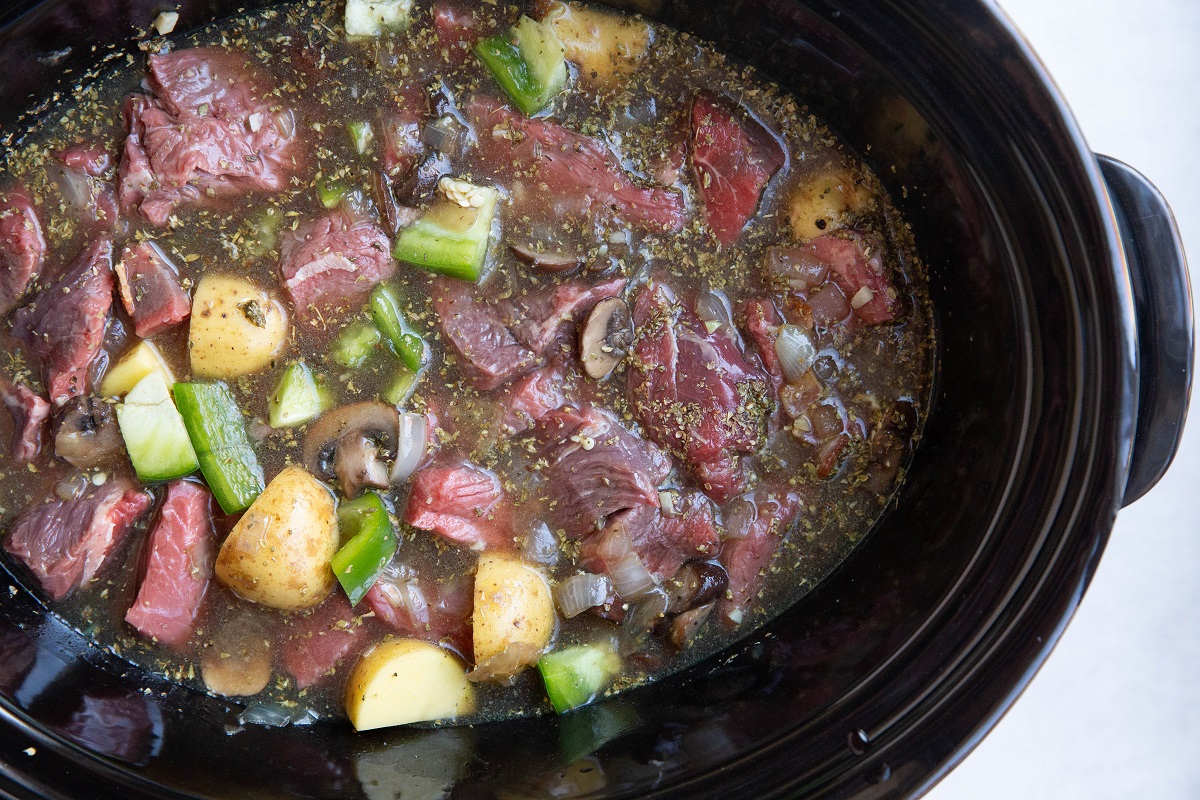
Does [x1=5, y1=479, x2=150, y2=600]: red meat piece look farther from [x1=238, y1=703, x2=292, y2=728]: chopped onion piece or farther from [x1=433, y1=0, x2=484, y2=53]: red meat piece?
[x1=433, y1=0, x2=484, y2=53]: red meat piece

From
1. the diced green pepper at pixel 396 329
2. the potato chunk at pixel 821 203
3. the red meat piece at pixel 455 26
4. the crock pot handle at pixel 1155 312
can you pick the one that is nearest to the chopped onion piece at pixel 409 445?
the diced green pepper at pixel 396 329

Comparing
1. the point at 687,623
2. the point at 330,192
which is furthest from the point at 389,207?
the point at 687,623

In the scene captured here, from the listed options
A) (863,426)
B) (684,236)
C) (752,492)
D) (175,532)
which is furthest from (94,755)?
(863,426)

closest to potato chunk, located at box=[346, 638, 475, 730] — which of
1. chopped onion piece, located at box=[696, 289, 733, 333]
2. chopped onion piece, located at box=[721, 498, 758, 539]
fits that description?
chopped onion piece, located at box=[721, 498, 758, 539]

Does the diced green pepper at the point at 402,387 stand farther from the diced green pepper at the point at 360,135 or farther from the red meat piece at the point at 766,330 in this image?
the red meat piece at the point at 766,330

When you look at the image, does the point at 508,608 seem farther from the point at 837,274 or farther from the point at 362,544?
the point at 837,274

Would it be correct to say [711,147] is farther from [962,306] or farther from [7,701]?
[7,701]
